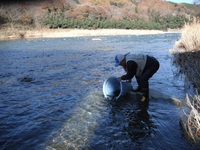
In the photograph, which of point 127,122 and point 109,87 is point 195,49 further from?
point 127,122

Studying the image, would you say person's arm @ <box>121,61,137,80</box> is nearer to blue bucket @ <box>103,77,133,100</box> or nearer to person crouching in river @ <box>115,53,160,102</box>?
person crouching in river @ <box>115,53,160,102</box>

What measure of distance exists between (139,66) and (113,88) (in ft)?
4.80

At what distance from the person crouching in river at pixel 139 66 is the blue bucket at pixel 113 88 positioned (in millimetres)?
538

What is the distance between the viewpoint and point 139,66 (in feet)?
22.5

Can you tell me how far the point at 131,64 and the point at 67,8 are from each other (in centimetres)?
10814

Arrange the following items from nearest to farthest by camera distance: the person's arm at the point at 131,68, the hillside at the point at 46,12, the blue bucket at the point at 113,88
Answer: the person's arm at the point at 131,68 < the blue bucket at the point at 113,88 < the hillside at the point at 46,12

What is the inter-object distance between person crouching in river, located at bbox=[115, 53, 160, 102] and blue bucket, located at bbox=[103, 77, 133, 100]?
1.76ft

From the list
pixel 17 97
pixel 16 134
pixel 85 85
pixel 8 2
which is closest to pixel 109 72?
pixel 85 85

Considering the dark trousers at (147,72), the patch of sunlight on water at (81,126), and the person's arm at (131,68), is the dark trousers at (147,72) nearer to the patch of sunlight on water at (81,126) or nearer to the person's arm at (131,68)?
the person's arm at (131,68)

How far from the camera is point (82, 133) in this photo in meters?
5.39

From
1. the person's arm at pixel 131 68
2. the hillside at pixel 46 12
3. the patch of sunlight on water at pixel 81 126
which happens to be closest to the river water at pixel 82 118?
the patch of sunlight on water at pixel 81 126

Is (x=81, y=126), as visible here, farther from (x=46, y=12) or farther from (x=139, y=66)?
(x=46, y=12)

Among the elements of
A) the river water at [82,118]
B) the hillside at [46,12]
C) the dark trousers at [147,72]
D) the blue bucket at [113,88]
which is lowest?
the river water at [82,118]

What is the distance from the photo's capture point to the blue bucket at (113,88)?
7.48m
